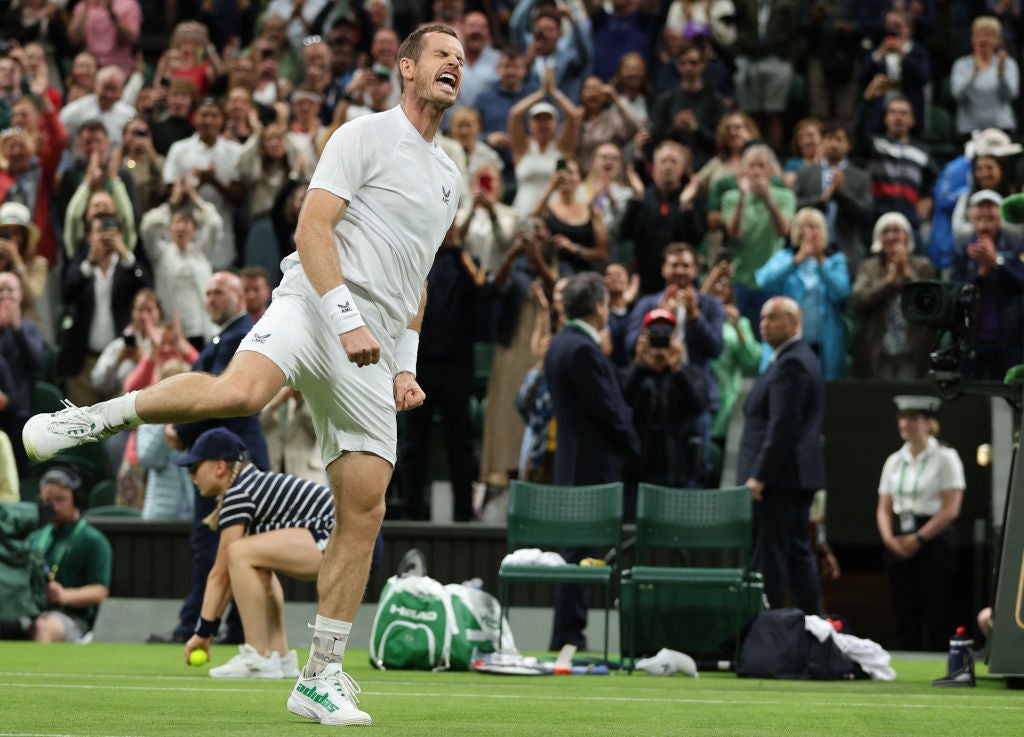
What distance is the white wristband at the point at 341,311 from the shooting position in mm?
5656

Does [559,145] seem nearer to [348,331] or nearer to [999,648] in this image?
[999,648]

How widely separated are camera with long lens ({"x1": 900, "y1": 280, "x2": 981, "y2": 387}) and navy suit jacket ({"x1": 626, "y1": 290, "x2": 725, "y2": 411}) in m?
3.67

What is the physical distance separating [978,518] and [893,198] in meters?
3.41

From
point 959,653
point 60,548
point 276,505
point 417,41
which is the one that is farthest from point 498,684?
point 60,548

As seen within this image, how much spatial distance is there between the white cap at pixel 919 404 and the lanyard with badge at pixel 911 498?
32 centimetres

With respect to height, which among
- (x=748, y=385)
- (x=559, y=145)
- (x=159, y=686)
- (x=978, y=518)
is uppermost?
(x=559, y=145)

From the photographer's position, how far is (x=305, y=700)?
5.97 m

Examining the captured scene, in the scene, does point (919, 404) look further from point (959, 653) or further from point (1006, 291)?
point (959, 653)

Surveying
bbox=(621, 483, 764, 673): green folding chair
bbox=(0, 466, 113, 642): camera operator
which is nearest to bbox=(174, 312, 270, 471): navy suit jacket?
bbox=(0, 466, 113, 642): camera operator

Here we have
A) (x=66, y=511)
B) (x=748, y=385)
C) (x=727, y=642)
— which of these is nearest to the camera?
(x=727, y=642)

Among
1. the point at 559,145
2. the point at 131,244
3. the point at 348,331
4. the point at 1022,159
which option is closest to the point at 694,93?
the point at 559,145

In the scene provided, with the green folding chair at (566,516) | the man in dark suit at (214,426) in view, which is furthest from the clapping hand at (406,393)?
the green folding chair at (566,516)

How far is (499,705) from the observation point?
736cm

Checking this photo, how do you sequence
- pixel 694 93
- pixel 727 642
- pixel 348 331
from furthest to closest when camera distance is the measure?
1. pixel 694 93
2. pixel 727 642
3. pixel 348 331
